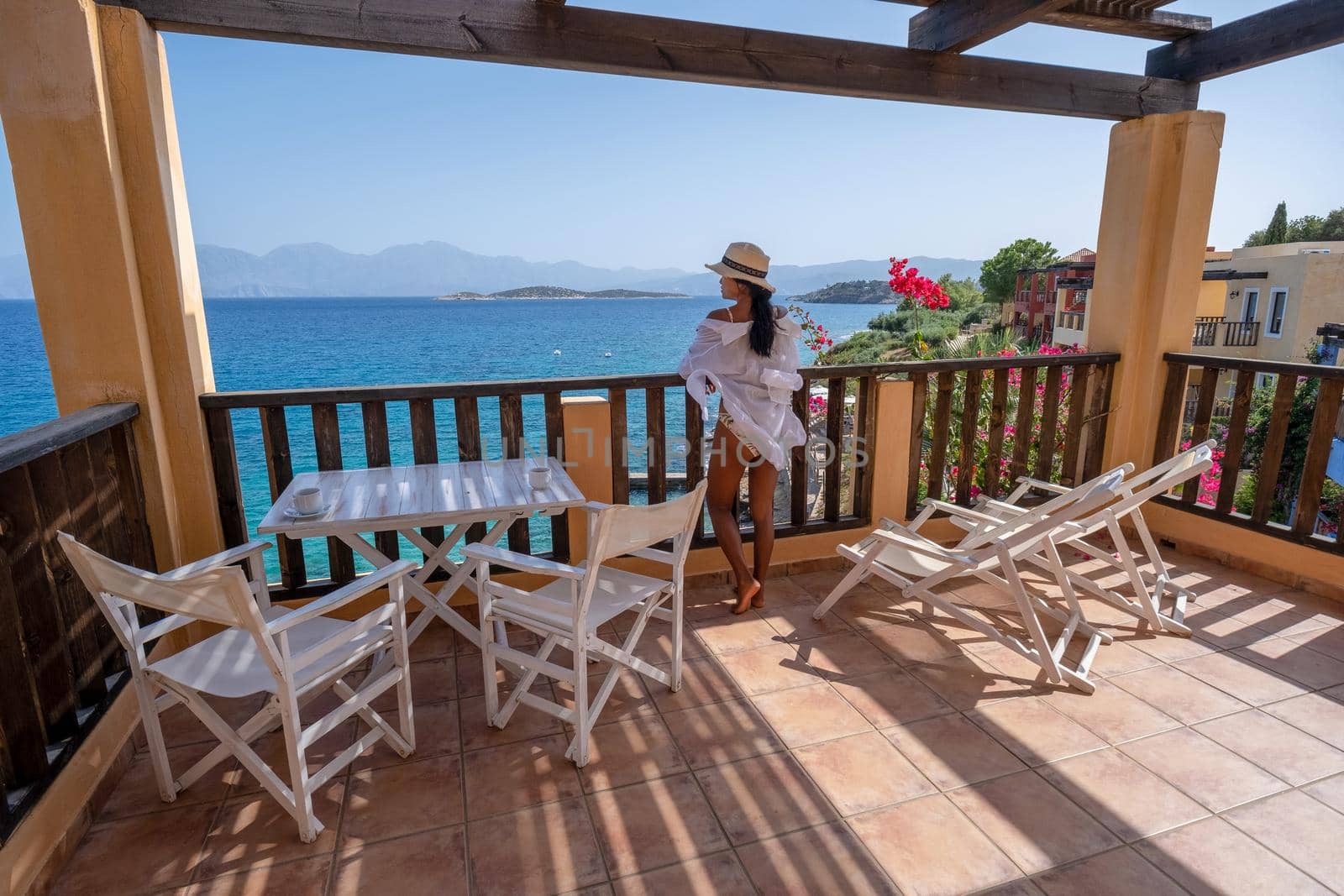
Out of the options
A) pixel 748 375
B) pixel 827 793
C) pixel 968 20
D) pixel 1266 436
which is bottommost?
pixel 827 793

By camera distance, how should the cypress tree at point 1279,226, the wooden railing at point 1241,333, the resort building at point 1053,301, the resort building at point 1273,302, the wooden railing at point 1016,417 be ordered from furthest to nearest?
1. the cypress tree at point 1279,226
2. the resort building at point 1053,301
3. the wooden railing at point 1241,333
4. the resort building at point 1273,302
5. the wooden railing at point 1016,417

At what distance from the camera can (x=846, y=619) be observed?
324 centimetres

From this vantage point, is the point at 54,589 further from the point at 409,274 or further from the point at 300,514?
the point at 409,274

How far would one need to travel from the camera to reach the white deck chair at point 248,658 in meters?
1.62

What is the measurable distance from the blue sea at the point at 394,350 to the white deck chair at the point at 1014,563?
17.6 meters

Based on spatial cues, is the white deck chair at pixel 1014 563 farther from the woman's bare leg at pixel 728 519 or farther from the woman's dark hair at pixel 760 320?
the woman's dark hair at pixel 760 320

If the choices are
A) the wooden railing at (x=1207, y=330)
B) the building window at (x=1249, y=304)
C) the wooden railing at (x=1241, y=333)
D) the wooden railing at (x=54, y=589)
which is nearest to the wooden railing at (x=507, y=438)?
the wooden railing at (x=54, y=589)

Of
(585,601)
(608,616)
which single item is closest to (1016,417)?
(608,616)

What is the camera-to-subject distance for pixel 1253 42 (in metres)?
3.57

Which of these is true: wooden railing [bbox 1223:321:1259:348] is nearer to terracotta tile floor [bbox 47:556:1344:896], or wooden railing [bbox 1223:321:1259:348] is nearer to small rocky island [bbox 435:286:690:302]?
terracotta tile floor [bbox 47:556:1344:896]

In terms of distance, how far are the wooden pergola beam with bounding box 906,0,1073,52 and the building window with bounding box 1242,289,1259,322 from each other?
89.2ft

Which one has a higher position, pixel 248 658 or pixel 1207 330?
pixel 248 658

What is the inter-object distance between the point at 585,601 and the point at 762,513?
4.80 ft

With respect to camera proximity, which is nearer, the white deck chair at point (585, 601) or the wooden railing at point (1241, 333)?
the white deck chair at point (585, 601)
